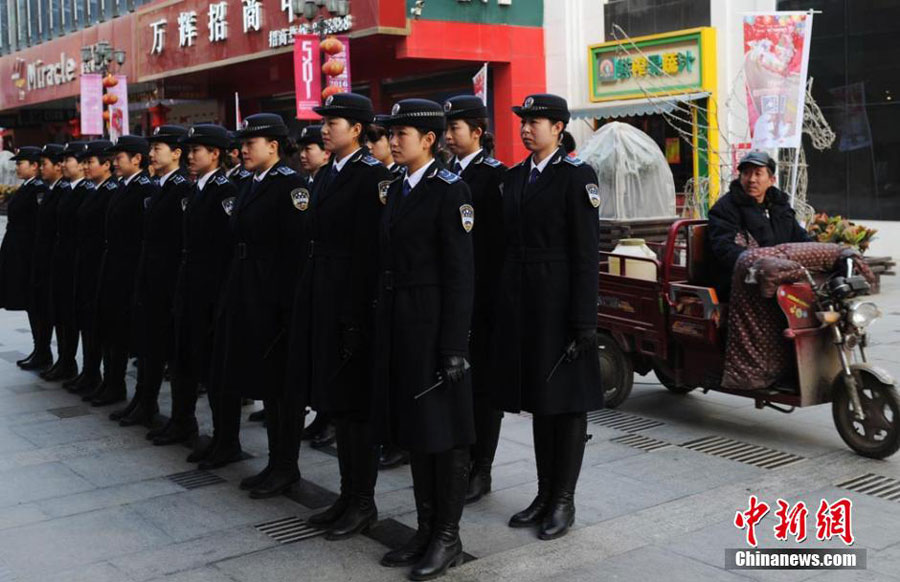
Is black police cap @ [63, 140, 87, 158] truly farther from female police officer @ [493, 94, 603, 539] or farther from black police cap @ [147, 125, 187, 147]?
female police officer @ [493, 94, 603, 539]

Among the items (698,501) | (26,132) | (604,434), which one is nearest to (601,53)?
(604,434)

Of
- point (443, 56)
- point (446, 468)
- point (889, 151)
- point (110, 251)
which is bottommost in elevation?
point (446, 468)

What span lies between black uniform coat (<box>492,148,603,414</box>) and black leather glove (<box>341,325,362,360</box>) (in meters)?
0.74

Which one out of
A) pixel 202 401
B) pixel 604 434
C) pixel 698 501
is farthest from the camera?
pixel 202 401

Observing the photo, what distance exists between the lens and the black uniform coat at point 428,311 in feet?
15.0

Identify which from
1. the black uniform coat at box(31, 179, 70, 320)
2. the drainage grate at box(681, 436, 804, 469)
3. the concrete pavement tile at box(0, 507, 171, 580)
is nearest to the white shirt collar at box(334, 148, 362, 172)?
the concrete pavement tile at box(0, 507, 171, 580)

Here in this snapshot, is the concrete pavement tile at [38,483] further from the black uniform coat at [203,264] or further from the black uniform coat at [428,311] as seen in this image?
the black uniform coat at [428,311]

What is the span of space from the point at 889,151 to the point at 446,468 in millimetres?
14832

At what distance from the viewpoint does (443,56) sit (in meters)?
20.1

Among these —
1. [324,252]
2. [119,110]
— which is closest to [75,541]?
[324,252]

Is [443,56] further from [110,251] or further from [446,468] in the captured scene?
[446,468]

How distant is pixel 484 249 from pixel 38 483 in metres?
3.02

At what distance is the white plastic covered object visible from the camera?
13.4m

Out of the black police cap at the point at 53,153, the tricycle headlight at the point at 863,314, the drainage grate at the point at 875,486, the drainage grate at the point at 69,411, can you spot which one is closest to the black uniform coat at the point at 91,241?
the drainage grate at the point at 69,411
